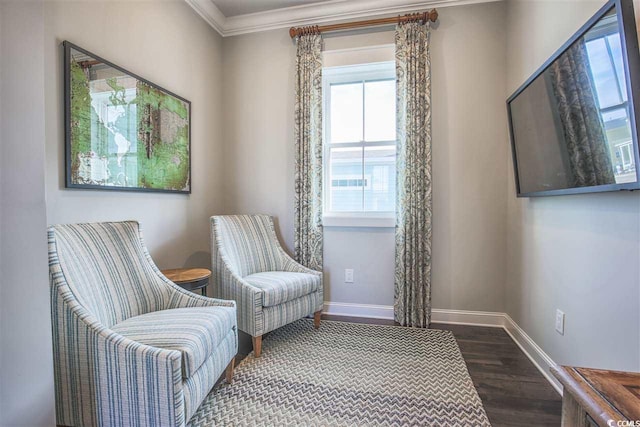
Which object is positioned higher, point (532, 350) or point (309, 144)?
point (309, 144)

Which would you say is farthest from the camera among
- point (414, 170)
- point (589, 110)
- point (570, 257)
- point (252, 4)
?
point (252, 4)

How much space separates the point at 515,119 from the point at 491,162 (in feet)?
1.76

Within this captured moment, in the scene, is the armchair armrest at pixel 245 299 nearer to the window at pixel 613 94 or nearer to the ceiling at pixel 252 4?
the window at pixel 613 94

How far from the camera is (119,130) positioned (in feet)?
6.63

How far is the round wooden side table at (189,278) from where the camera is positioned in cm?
207

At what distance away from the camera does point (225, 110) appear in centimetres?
326

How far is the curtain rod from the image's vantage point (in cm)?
269

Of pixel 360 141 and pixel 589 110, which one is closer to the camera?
pixel 589 110

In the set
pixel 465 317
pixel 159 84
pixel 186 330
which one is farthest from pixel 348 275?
pixel 159 84

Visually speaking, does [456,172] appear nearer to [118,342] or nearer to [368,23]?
[368,23]

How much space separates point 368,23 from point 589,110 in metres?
2.05

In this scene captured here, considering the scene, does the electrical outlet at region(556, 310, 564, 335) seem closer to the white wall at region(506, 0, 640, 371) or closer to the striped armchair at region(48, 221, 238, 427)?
the white wall at region(506, 0, 640, 371)

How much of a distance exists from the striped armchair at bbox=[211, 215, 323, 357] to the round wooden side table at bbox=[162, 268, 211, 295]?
6.4 inches

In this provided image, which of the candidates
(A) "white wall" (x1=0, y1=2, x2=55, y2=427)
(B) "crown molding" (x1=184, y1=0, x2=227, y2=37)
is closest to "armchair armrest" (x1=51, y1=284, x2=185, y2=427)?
(A) "white wall" (x1=0, y1=2, x2=55, y2=427)
